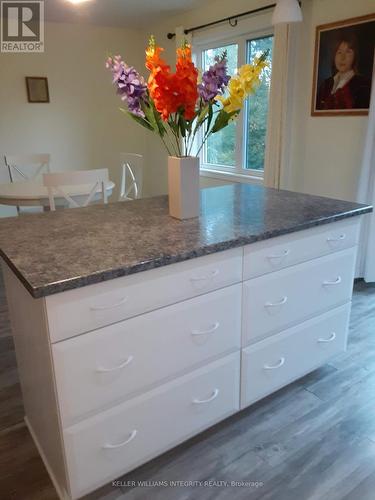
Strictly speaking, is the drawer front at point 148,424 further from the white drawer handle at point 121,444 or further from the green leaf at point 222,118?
the green leaf at point 222,118

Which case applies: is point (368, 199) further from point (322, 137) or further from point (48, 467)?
point (48, 467)

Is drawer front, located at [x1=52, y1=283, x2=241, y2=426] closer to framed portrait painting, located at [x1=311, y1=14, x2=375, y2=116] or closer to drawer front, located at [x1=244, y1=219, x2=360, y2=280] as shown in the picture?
drawer front, located at [x1=244, y1=219, x2=360, y2=280]

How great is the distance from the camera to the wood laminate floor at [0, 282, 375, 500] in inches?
55.5

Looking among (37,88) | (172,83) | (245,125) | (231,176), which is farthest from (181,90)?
(37,88)

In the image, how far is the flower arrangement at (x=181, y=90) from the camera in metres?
1.31

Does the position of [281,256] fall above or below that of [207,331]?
above

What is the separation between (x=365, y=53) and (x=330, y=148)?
0.70 m

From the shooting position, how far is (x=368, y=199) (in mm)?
2955

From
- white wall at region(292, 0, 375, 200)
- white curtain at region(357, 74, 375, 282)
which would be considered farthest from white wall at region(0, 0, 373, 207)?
white curtain at region(357, 74, 375, 282)

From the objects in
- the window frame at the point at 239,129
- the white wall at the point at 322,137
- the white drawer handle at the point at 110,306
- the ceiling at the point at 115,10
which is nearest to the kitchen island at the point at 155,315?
the white drawer handle at the point at 110,306

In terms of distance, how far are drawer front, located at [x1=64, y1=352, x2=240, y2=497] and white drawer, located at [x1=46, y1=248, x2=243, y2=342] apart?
316 millimetres

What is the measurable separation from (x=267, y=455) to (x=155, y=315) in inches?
30.9

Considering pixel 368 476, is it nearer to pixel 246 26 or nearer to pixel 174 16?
pixel 246 26

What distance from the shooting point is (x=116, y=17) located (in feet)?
13.9
